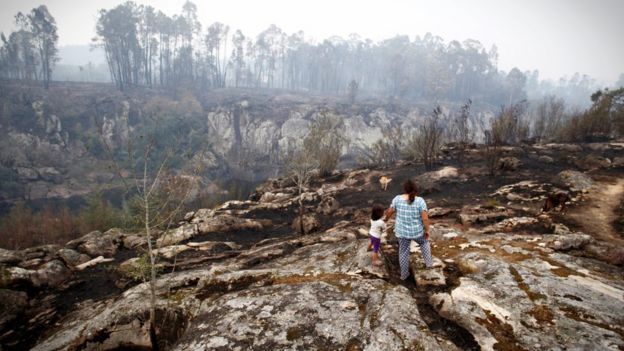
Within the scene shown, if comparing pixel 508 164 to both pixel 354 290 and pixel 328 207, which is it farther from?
pixel 354 290

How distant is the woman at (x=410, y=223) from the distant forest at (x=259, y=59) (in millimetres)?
64391

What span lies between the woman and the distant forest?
211ft

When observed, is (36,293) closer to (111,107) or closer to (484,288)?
(484,288)

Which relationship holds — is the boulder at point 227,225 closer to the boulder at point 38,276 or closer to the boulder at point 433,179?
the boulder at point 38,276

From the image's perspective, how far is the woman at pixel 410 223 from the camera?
5.53m

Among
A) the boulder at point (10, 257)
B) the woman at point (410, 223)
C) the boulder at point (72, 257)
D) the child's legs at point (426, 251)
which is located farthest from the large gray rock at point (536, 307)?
the boulder at point (10, 257)

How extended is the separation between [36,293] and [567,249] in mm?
12592

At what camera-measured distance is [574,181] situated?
38.7ft

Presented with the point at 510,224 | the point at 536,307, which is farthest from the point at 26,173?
the point at 536,307

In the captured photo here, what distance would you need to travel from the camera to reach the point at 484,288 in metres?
5.00

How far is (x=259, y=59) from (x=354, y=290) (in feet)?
292

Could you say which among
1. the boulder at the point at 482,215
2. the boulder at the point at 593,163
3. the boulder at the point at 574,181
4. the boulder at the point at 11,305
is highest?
the boulder at the point at 593,163

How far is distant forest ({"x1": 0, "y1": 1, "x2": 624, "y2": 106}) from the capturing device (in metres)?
61.1

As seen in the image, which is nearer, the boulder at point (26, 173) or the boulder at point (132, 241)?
the boulder at point (132, 241)
